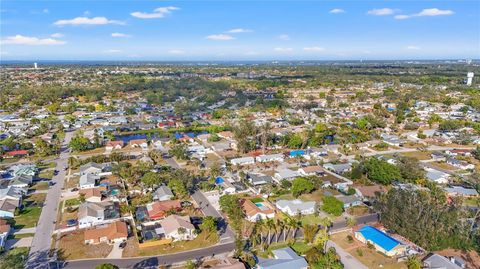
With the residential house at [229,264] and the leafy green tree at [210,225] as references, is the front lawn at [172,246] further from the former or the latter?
the residential house at [229,264]

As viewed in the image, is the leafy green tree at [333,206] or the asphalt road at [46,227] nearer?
the asphalt road at [46,227]

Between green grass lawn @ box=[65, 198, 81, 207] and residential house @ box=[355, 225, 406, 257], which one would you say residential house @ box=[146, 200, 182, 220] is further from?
residential house @ box=[355, 225, 406, 257]

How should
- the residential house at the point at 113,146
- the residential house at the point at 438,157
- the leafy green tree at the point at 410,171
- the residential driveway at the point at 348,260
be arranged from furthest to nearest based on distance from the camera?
the residential house at the point at 113,146 < the residential house at the point at 438,157 < the leafy green tree at the point at 410,171 < the residential driveway at the point at 348,260

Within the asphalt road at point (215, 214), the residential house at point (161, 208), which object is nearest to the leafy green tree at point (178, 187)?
the asphalt road at point (215, 214)

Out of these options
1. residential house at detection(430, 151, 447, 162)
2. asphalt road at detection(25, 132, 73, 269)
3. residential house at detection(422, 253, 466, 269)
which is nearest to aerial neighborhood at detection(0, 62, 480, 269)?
residential house at detection(422, 253, 466, 269)

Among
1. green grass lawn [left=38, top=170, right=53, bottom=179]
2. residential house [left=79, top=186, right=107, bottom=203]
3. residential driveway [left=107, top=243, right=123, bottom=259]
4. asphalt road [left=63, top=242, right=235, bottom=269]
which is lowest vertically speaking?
asphalt road [left=63, top=242, right=235, bottom=269]

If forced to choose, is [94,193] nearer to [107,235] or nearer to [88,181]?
[88,181]

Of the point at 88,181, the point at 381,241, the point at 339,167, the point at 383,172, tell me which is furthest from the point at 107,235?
the point at 339,167
